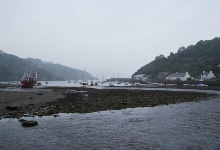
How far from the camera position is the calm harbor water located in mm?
14430

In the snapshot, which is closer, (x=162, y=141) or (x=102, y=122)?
(x=162, y=141)

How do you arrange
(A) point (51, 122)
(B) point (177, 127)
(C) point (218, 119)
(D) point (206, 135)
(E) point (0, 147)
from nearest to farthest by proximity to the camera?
1. (E) point (0, 147)
2. (D) point (206, 135)
3. (B) point (177, 127)
4. (A) point (51, 122)
5. (C) point (218, 119)

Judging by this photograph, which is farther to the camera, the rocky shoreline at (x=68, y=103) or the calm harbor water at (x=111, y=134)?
the rocky shoreline at (x=68, y=103)

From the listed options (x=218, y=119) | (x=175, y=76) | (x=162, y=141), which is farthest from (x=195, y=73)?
(x=162, y=141)

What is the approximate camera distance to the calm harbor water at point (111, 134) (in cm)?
1443

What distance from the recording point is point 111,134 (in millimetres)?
17359

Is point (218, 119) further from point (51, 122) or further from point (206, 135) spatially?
point (51, 122)

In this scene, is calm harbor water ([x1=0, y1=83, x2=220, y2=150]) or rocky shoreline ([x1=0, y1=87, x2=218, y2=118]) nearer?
calm harbor water ([x1=0, y1=83, x2=220, y2=150])

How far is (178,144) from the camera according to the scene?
1466 centimetres

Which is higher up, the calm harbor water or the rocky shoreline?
the rocky shoreline

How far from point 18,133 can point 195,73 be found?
6558 inches

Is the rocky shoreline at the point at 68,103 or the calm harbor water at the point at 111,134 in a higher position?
the rocky shoreline at the point at 68,103

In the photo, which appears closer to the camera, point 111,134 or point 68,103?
point 111,134

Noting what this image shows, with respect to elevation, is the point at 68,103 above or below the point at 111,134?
above
